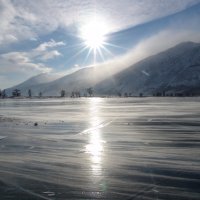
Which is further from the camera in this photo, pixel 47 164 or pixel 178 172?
pixel 47 164

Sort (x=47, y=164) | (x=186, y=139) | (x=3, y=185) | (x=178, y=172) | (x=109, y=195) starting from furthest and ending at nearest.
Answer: (x=186, y=139) < (x=47, y=164) < (x=178, y=172) < (x=3, y=185) < (x=109, y=195)

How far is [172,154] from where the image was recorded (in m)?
16.7

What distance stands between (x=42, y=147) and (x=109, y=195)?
10491mm

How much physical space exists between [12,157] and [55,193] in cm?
706

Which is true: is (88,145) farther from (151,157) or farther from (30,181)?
(30,181)

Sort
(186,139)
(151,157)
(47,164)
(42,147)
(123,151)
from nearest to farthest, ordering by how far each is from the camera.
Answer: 1. (47,164)
2. (151,157)
3. (123,151)
4. (42,147)
5. (186,139)

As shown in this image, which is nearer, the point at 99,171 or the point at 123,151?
the point at 99,171

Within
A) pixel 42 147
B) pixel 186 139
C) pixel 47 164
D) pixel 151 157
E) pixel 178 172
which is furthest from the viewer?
pixel 186 139

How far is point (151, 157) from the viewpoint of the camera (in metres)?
16.1

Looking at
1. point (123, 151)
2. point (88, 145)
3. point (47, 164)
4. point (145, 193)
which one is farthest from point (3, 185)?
point (88, 145)

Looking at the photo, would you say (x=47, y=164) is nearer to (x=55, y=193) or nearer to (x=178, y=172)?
(x=55, y=193)

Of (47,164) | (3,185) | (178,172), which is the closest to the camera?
(3,185)

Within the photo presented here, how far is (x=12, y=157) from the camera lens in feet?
55.9

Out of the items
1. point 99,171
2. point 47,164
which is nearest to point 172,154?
point 99,171
